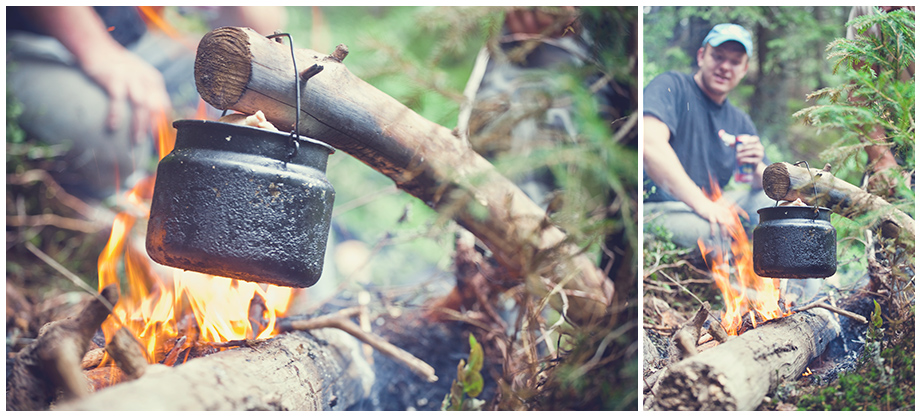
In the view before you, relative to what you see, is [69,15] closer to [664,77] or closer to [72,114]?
[72,114]

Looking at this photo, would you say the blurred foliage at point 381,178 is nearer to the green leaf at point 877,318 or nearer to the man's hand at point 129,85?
the man's hand at point 129,85

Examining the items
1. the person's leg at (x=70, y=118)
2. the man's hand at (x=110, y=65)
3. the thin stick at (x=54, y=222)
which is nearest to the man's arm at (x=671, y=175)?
the man's hand at (x=110, y=65)

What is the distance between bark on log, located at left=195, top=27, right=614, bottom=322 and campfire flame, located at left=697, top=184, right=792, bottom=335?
1.41ft

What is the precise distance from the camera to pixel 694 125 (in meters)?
2.00

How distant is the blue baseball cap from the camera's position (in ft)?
6.64

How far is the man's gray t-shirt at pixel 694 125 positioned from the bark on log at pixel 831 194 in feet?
0.54

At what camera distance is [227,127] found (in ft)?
4.64

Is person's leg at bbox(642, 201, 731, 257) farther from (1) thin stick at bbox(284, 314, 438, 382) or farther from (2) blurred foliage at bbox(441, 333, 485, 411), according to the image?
(1) thin stick at bbox(284, 314, 438, 382)

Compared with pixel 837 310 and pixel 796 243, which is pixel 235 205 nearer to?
pixel 796 243

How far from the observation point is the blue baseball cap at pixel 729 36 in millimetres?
2025

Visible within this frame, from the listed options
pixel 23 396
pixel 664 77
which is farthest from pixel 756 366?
pixel 23 396

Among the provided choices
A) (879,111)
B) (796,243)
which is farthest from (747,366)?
(879,111)

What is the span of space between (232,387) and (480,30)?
1.34 meters

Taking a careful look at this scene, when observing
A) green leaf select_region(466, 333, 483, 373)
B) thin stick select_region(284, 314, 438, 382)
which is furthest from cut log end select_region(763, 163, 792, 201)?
thin stick select_region(284, 314, 438, 382)
